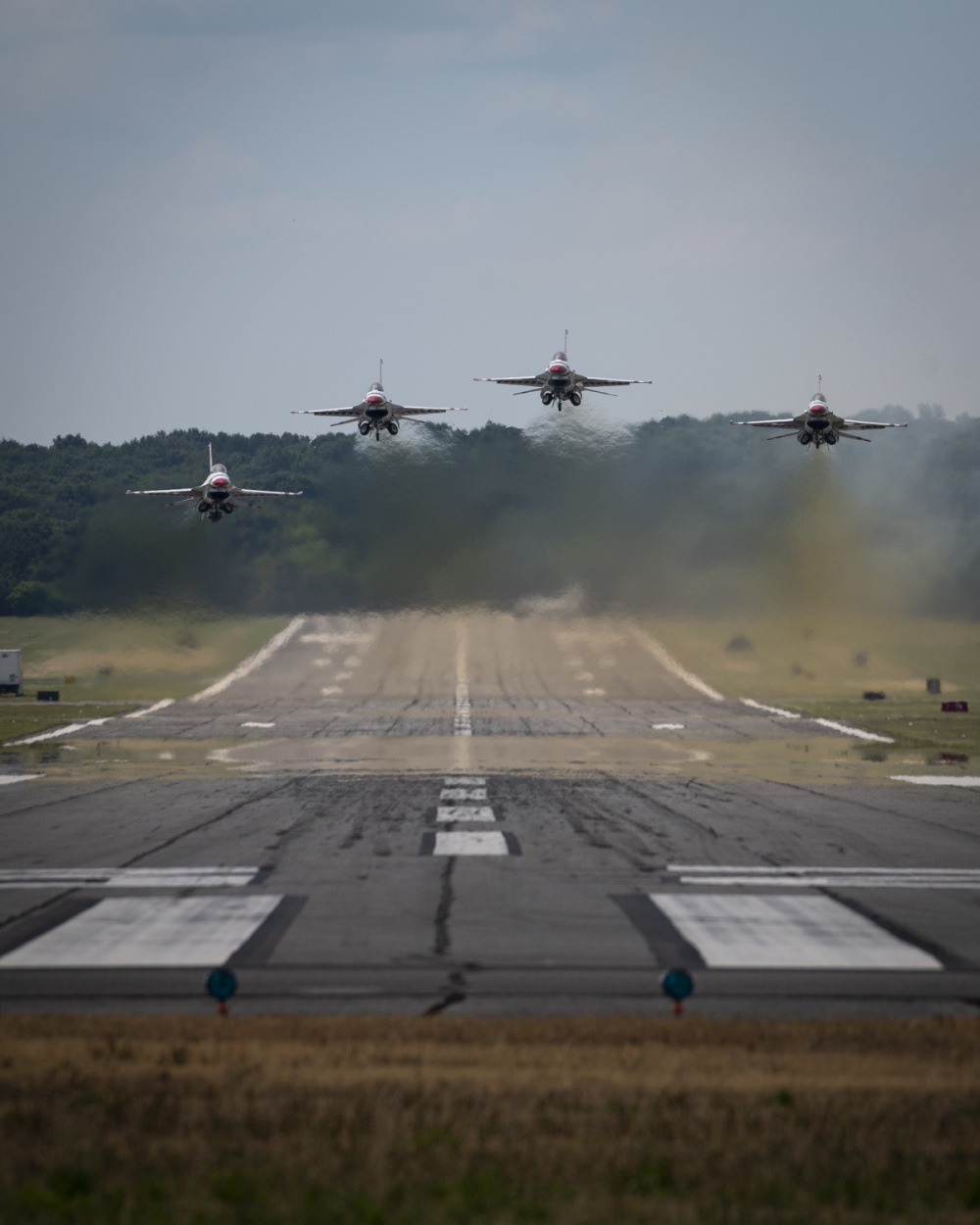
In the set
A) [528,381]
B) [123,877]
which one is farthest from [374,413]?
[123,877]

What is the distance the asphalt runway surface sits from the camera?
17.2 meters

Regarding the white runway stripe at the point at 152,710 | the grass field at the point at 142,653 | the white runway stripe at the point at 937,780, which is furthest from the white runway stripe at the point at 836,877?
the grass field at the point at 142,653

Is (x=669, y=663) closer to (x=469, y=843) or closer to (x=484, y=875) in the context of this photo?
(x=469, y=843)

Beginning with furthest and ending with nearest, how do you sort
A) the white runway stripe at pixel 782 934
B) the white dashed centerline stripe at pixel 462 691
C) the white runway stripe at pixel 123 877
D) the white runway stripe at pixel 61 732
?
the white dashed centerline stripe at pixel 462 691
the white runway stripe at pixel 61 732
the white runway stripe at pixel 123 877
the white runway stripe at pixel 782 934

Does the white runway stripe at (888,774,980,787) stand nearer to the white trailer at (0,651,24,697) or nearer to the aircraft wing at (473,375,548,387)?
the aircraft wing at (473,375,548,387)

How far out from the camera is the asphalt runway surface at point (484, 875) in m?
17.2

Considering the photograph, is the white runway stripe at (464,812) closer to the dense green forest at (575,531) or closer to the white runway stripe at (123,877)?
the white runway stripe at (123,877)

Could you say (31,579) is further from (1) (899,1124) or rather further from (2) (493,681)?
(1) (899,1124)

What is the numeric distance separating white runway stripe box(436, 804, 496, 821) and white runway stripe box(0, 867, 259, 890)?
8542mm

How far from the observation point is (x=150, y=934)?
2011 cm

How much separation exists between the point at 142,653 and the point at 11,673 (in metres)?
9.22

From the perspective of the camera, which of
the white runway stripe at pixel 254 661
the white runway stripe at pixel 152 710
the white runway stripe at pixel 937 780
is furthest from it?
the white runway stripe at pixel 254 661

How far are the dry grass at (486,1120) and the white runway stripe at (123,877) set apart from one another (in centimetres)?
951

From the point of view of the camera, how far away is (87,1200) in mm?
8820
